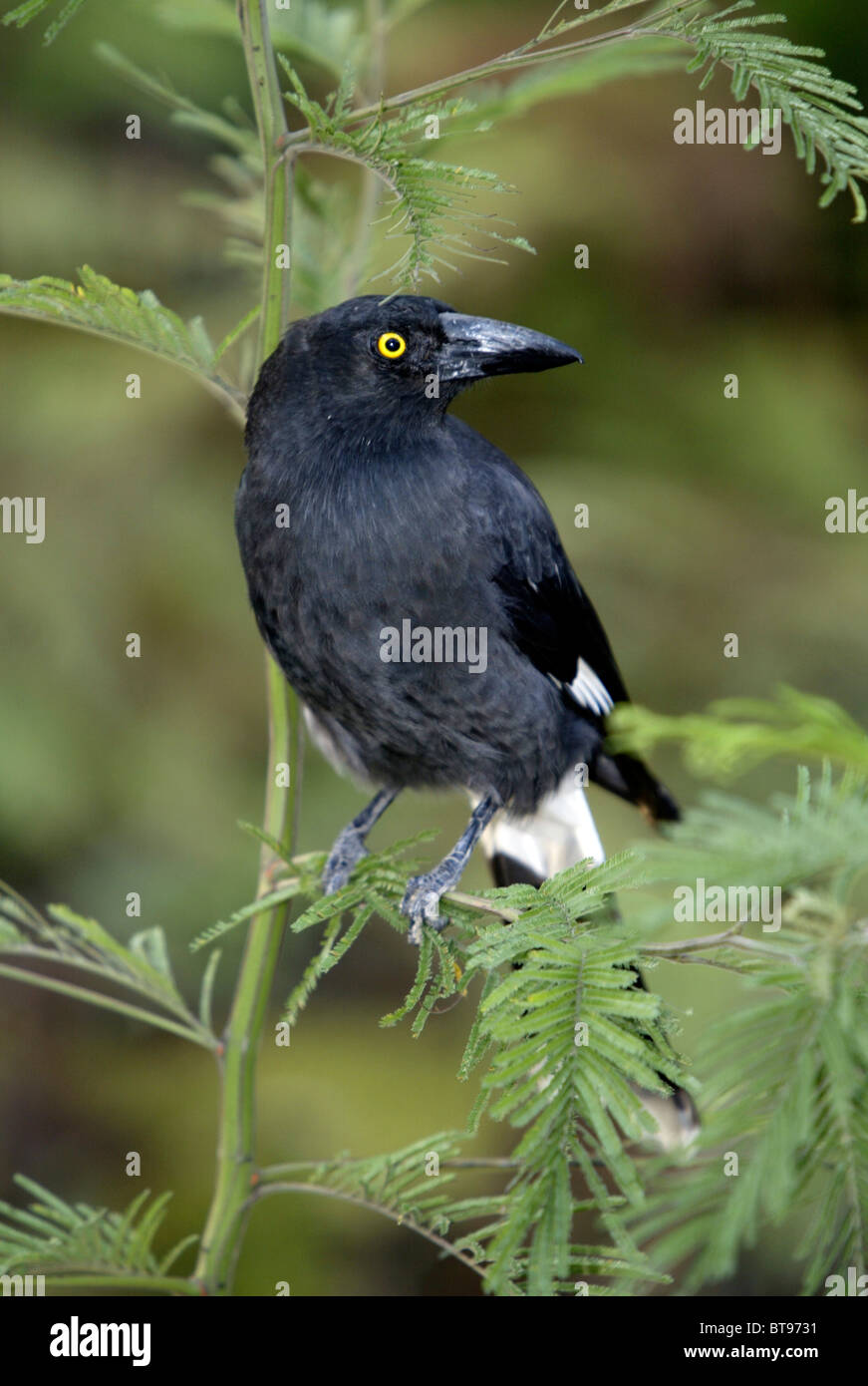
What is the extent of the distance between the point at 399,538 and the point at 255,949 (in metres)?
0.57

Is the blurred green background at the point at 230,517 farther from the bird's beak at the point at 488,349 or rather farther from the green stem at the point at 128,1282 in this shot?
the green stem at the point at 128,1282

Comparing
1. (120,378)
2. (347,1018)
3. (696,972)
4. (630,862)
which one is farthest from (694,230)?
(630,862)

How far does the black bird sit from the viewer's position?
4.95 feet

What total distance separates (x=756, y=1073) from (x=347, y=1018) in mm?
2267

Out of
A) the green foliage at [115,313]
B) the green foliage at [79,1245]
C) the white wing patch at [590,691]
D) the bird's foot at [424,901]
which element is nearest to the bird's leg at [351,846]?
the bird's foot at [424,901]

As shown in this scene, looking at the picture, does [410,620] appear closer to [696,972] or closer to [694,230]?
[696,972]

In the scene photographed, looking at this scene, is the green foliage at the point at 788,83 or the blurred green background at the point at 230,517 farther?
the blurred green background at the point at 230,517

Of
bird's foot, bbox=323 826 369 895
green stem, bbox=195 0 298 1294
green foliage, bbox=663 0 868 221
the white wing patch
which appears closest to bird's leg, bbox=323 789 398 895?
bird's foot, bbox=323 826 369 895

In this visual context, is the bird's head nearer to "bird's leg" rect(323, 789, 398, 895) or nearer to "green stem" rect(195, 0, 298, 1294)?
"green stem" rect(195, 0, 298, 1294)

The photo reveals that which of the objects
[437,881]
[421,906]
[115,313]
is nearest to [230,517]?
[437,881]

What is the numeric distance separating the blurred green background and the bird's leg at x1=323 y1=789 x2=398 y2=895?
765 millimetres

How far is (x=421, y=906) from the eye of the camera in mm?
1452

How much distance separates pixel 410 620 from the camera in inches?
59.7

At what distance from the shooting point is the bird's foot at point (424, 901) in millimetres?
1405
